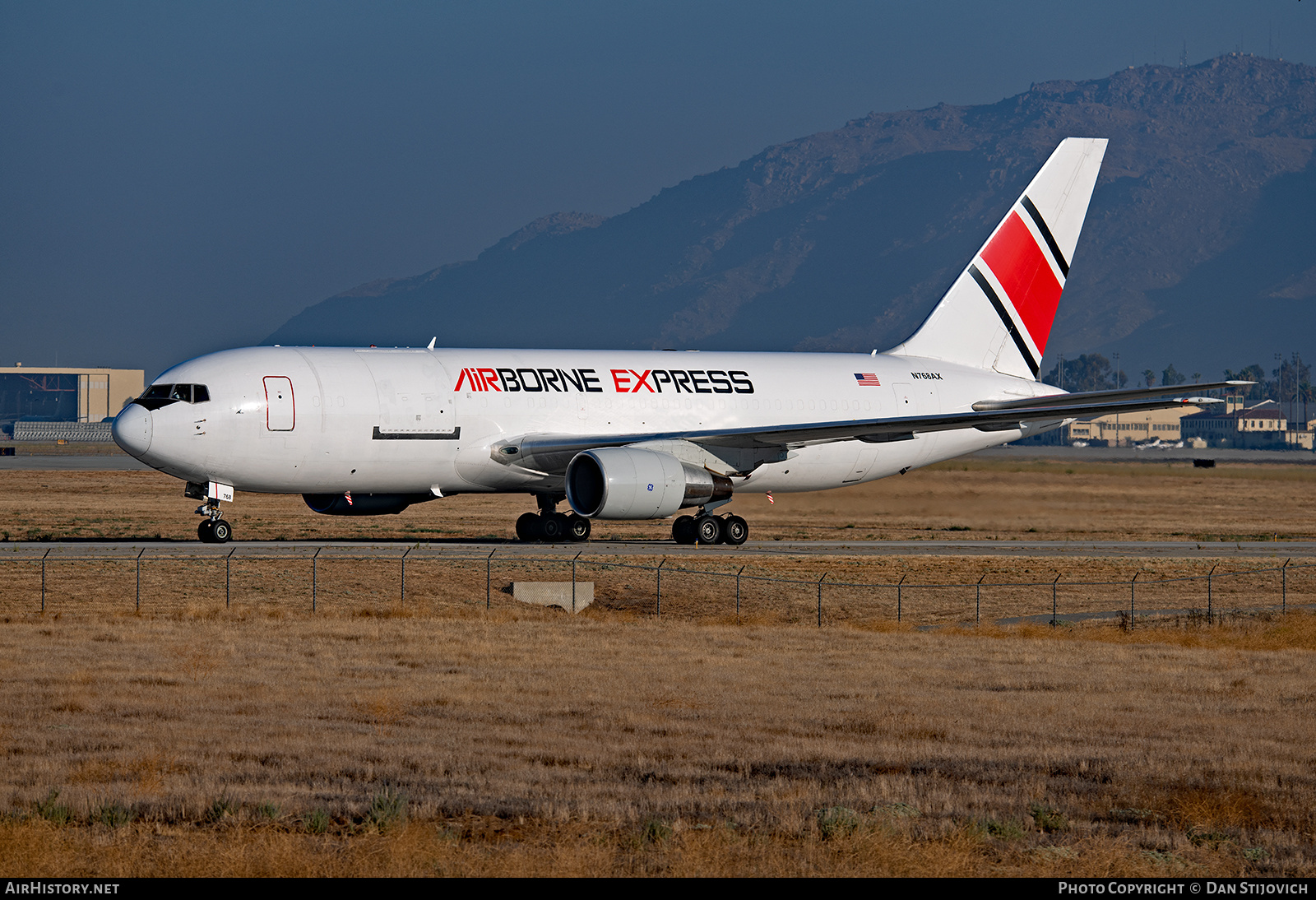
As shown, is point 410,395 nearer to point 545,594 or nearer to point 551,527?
point 551,527

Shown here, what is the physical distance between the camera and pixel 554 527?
39.8m

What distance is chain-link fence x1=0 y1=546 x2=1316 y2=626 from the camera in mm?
30484

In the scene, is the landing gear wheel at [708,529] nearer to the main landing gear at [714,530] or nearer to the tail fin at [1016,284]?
the main landing gear at [714,530]

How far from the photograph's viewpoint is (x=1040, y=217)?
46.3m

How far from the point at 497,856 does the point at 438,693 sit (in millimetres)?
8945

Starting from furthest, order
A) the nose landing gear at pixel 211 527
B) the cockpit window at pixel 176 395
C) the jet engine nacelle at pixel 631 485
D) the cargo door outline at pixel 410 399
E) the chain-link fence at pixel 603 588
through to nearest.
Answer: the nose landing gear at pixel 211 527, the cargo door outline at pixel 410 399, the jet engine nacelle at pixel 631 485, the cockpit window at pixel 176 395, the chain-link fence at pixel 603 588

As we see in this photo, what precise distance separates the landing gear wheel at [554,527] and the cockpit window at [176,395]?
368 inches

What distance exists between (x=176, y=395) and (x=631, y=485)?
400 inches

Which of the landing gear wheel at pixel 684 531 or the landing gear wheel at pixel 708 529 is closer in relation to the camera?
the landing gear wheel at pixel 708 529

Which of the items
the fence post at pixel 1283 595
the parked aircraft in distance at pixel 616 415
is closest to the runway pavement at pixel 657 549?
the parked aircraft in distance at pixel 616 415

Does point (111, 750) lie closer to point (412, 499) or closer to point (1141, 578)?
point (412, 499)

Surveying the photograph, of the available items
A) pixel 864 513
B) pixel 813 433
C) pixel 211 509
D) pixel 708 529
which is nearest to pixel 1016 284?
pixel 864 513

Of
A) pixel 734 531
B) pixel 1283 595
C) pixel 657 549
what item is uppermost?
pixel 734 531

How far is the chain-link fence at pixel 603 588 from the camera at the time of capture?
100ft
